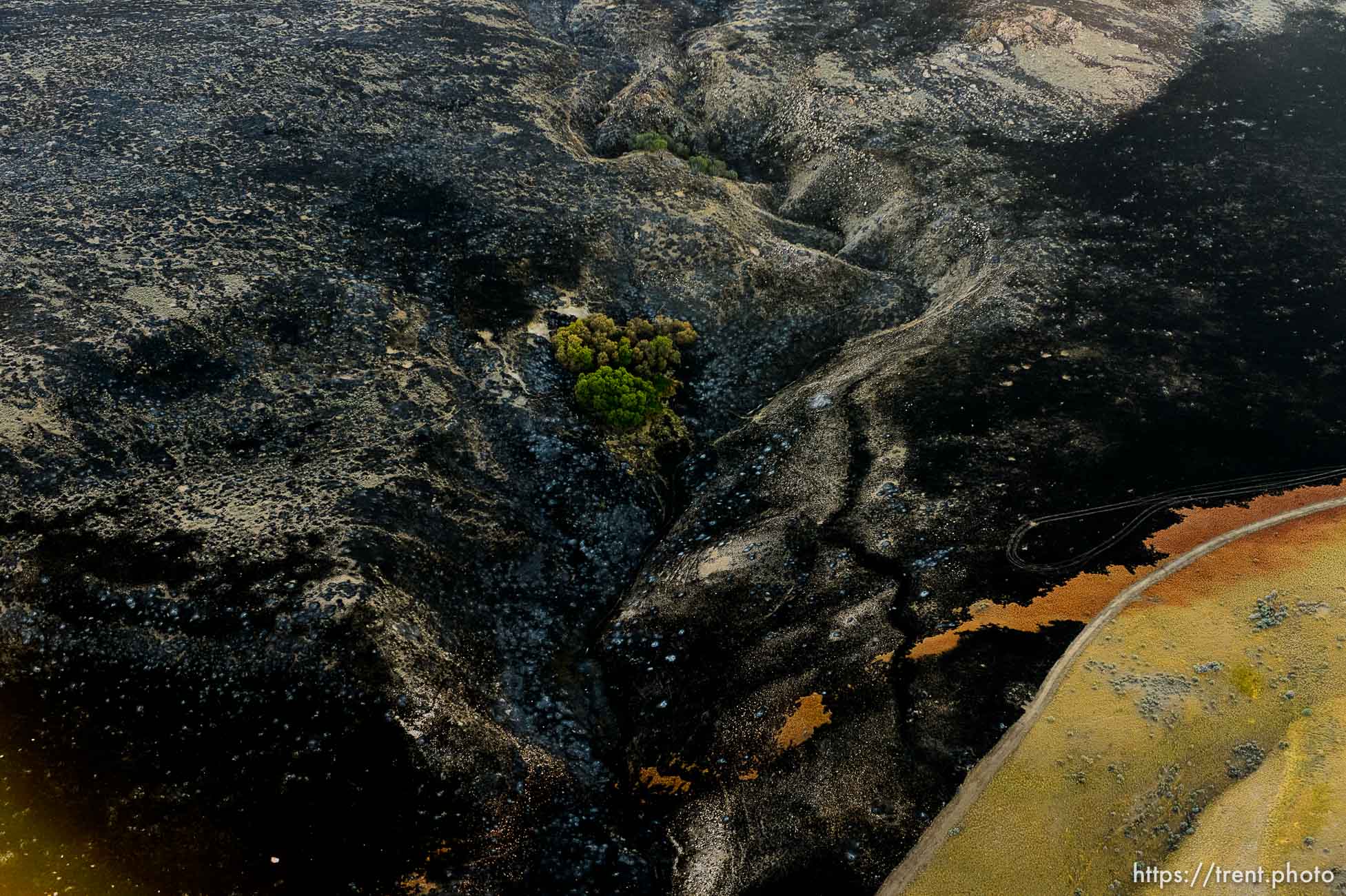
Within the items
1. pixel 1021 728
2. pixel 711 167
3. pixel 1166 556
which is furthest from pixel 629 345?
pixel 1021 728

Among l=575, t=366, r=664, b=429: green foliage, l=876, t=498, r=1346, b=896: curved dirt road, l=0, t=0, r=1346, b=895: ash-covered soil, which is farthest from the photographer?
l=575, t=366, r=664, b=429: green foliage

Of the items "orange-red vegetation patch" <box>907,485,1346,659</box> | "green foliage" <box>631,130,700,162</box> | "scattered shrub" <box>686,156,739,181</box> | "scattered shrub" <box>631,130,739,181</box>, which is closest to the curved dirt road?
"orange-red vegetation patch" <box>907,485,1346,659</box>

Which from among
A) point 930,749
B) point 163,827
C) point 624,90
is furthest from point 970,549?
point 624,90

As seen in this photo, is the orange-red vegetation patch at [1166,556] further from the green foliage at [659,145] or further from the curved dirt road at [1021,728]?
the green foliage at [659,145]

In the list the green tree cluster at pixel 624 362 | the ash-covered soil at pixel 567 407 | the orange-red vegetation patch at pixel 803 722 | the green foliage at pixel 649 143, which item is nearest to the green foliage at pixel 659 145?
the green foliage at pixel 649 143

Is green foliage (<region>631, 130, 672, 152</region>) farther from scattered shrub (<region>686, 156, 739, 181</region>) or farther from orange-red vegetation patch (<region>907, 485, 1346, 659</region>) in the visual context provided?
orange-red vegetation patch (<region>907, 485, 1346, 659</region>)

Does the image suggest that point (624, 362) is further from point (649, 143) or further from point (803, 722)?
point (649, 143)
